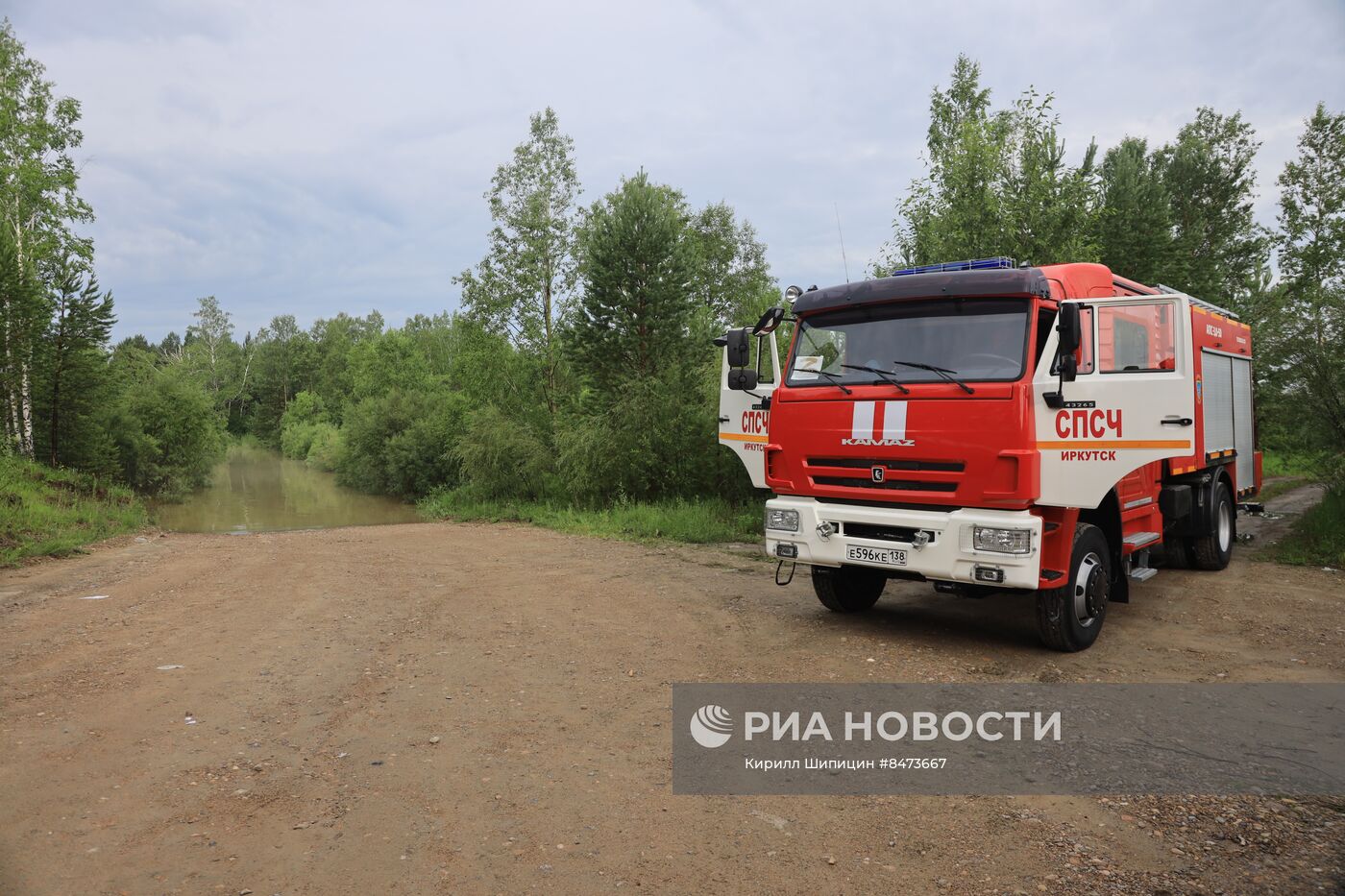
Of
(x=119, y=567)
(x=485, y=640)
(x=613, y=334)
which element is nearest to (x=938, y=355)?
(x=485, y=640)

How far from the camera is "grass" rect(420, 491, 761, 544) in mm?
15234

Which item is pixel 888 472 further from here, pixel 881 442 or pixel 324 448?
pixel 324 448

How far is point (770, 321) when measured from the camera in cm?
763

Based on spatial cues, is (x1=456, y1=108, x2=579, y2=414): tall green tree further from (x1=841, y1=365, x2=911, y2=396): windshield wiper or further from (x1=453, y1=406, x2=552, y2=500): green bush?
(x1=841, y1=365, x2=911, y2=396): windshield wiper

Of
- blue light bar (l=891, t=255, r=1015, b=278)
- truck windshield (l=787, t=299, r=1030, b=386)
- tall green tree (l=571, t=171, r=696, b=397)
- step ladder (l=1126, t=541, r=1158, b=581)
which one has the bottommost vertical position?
step ladder (l=1126, t=541, r=1158, b=581)

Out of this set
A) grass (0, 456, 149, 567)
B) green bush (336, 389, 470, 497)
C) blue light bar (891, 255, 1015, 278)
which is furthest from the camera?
green bush (336, 389, 470, 497)

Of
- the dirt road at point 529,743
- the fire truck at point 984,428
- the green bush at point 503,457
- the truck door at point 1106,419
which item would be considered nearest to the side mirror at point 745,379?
the fire truck at point 984,428

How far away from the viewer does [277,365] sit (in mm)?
88750

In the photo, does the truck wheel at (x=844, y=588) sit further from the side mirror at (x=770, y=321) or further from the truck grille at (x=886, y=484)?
the side mirror at (x=770, y=321)

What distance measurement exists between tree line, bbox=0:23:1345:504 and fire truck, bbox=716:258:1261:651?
8044 millimetres

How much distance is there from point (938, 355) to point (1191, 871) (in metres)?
3.89

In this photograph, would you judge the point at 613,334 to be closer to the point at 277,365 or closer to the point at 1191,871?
the point at 1191,871

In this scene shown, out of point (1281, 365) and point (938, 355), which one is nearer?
point (938, 355)

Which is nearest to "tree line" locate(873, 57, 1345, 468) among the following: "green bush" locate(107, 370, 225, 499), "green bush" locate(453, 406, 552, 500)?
"green bush" locate(453, 406, 552, 500)
